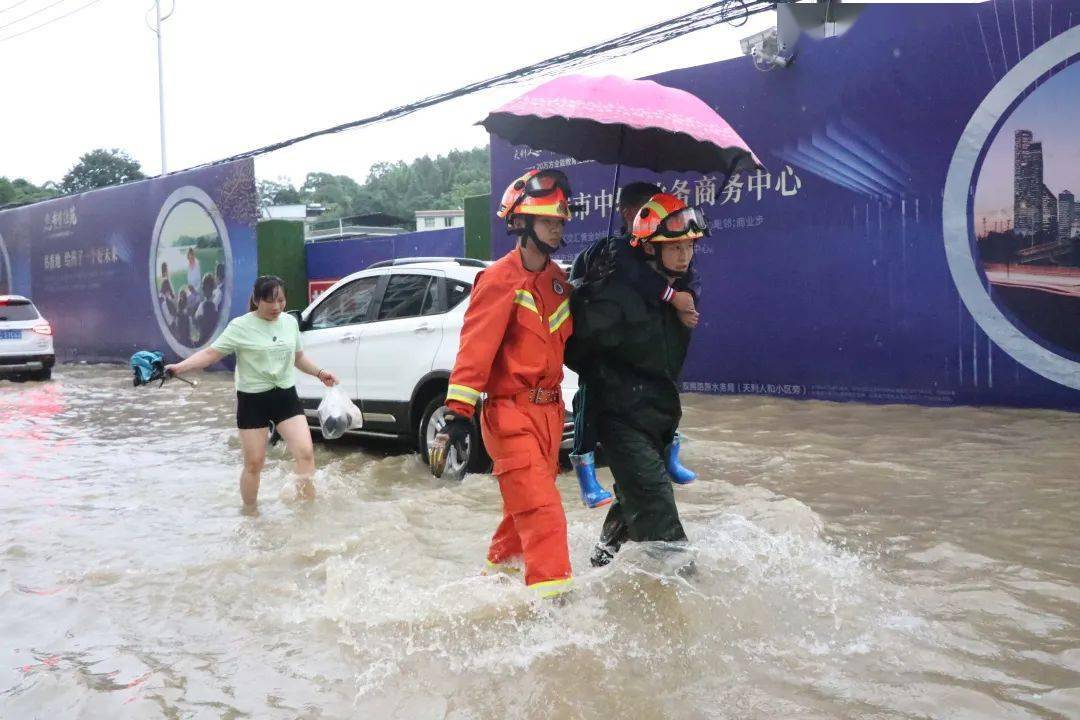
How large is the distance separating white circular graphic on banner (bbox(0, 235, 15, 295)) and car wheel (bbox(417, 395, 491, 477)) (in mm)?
23278

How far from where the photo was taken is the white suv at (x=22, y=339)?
1762 cm

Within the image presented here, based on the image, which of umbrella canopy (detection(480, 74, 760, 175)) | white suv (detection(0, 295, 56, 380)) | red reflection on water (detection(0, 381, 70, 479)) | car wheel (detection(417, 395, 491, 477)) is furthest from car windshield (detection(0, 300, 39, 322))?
umbrella canopy (detection(480, 74, 760, 175))

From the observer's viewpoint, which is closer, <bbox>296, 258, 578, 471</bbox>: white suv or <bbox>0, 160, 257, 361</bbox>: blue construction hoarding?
<bbox>296, 258, 578, 471</bbox>: white suv

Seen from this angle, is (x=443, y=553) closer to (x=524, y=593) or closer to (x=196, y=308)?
(x=524, y=593)

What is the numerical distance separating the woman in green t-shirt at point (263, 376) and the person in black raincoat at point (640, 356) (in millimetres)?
3085

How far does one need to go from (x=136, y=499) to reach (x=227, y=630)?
11.3 feet

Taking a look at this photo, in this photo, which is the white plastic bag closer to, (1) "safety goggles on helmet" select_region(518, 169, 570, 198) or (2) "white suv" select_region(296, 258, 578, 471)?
(2) "white suv" select_region(296, 258, 578, 471)

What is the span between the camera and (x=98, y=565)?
217 inches

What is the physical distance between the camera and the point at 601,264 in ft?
12.5

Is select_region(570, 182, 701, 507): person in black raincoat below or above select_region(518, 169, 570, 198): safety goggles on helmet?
below

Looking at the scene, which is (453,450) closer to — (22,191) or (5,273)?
(5,273)

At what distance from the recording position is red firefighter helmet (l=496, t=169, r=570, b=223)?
12.0 ft

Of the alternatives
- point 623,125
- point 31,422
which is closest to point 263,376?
point 623,125

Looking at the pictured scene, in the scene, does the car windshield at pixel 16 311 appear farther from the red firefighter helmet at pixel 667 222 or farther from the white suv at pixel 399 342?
the red firefighter helmet at pixel 667 222
